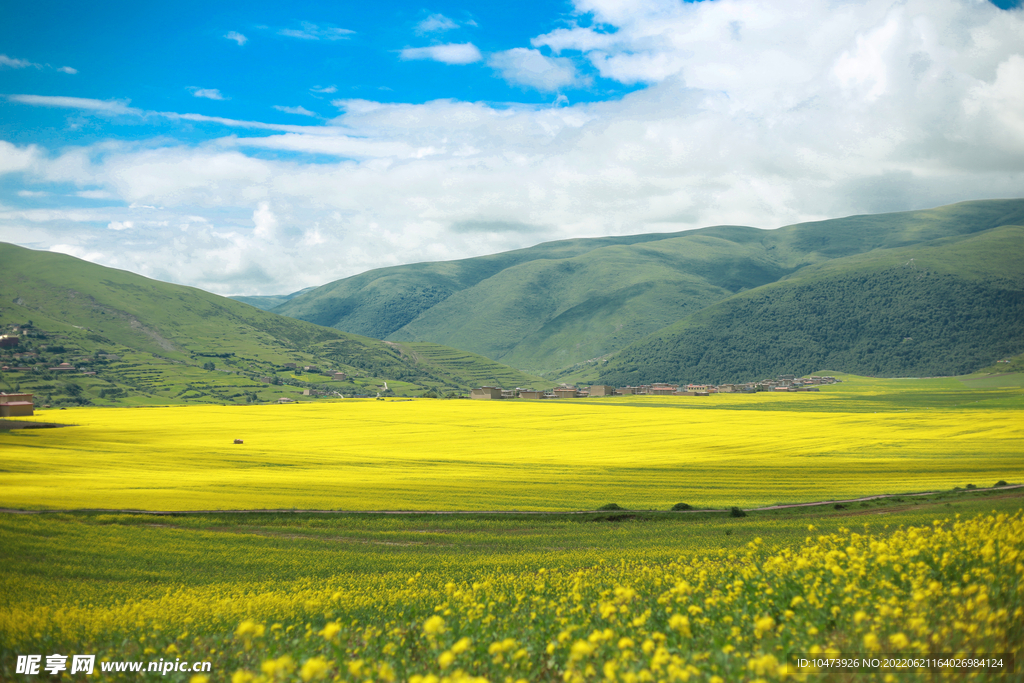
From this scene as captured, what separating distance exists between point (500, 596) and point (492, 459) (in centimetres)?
4553

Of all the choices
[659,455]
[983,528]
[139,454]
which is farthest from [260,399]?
[983,528]

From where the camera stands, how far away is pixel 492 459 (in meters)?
57.9

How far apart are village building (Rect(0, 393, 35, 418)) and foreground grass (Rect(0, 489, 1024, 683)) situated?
9071cm

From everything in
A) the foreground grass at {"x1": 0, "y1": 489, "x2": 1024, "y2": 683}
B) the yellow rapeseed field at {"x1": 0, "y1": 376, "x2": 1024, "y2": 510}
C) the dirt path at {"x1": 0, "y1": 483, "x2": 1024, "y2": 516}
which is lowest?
the yellow rapeseed field at {"x1": 0, "y1": 376, "x2": 1024, "y2": 510}

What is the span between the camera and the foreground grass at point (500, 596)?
24.2ft

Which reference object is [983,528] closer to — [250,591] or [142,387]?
[250,591]

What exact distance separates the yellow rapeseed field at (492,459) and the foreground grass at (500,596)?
324 inches

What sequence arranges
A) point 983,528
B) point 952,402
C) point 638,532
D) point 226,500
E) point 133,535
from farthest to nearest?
point 952,402 < point 226,500 < point 638,532 < point 133,535 < point 983,528

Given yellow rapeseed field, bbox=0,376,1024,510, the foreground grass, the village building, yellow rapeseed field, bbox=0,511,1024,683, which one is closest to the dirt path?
yellow rapeseed field, bbox=0,376,1024,510

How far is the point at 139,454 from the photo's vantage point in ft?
185

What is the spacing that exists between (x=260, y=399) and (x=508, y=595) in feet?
570

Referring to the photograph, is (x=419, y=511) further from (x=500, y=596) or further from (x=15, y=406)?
(x=15, y=406)

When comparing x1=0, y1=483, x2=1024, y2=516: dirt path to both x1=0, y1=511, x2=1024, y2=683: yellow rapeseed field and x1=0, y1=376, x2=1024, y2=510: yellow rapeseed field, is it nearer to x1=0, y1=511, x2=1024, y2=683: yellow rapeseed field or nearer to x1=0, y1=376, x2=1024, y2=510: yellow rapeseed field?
x1=0, y1=376, x2=1024, y2=510: yellow rapeseed field

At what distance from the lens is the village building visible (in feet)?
314
